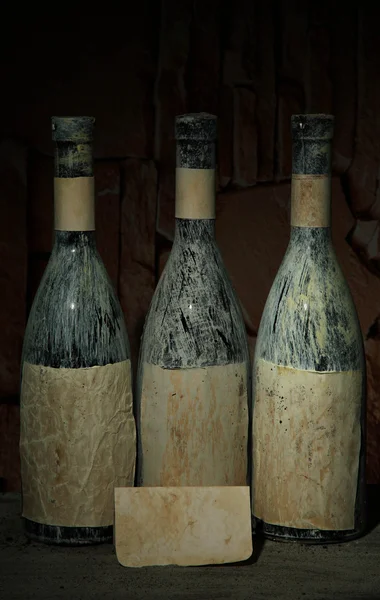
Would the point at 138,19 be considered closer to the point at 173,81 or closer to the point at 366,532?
the point at 173,81

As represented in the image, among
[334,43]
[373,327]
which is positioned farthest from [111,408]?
[334,43]

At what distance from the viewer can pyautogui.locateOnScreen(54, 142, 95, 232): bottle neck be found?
1.16 m

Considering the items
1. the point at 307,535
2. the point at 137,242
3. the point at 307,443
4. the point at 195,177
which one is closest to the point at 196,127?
the point at 195,177

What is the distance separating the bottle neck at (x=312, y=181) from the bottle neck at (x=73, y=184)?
0.75 ft

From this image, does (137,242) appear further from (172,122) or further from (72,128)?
(72,128)

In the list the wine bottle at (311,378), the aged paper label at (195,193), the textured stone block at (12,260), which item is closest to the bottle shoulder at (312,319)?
the wine bottle at (311,378)

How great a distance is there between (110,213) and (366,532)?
20.2 inches

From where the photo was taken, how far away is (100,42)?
135 centimetres

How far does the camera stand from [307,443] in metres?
1.16

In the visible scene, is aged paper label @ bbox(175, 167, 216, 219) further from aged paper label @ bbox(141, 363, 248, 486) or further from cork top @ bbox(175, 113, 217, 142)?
aged paper label @ bbox(141, 363, 248, 486)

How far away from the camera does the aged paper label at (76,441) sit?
116 centimetres

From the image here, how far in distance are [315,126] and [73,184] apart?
0.89 feet

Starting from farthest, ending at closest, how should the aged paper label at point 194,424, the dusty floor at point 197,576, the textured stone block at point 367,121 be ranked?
the textured stone block at point 367,121
the aged paper label at point 194,424
the dusty floor at point 197,576

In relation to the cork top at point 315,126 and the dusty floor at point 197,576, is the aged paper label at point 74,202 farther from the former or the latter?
the dusty floor at point 197,576
